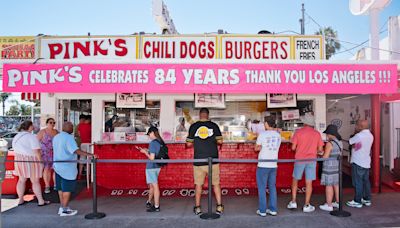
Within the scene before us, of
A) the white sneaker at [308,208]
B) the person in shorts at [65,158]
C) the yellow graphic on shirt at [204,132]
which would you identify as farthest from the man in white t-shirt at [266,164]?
the person in shorts at [65,158]

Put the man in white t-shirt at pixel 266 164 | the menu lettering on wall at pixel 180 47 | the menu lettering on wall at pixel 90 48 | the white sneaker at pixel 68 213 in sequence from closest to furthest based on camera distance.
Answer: the man in white t-shirt at pixel 266 164 → the white sneaker at pixel 68 213 → the menu lettering on wall at pixel 90 48 → the menu lettering on wall at pixel 180 47

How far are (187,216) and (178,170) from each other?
7.69 feet

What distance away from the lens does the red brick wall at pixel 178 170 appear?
8.31 meters

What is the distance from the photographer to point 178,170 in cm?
832

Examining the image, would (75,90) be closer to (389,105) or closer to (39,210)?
(39,210)

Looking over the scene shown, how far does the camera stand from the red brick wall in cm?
831

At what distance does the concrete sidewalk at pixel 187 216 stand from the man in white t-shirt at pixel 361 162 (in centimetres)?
20

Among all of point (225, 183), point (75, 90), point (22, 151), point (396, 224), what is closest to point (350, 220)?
point (396, 224)

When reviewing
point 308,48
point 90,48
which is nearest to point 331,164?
point 308,48

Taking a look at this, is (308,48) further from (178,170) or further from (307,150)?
(178,170)

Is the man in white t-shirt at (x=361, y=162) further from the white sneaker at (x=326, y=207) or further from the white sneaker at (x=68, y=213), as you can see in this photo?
the white sneaker at (x=68, y=213)

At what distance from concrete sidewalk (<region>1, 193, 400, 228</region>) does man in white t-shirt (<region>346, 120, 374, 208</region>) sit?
0.66 feet

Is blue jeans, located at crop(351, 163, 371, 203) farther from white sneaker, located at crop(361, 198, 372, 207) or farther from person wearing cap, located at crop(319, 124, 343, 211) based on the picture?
person wearing cap, located at crop(319, 124, 343, 211)

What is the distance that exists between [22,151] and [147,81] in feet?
9.80
